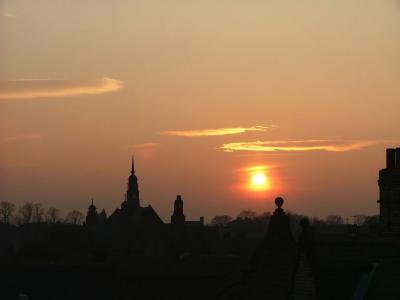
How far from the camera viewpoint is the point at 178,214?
12481cm

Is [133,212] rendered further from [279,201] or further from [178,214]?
[279,201]

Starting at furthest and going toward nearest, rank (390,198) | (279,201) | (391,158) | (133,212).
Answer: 1. (133,212)
2. (391,158)
3. (390,198)
4. (279,201)

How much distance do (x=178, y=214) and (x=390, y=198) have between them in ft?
320

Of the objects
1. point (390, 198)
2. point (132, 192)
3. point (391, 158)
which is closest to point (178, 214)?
point (132, 192)

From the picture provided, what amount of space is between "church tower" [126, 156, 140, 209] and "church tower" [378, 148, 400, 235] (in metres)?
112

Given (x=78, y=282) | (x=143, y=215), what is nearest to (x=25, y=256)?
(x=78, y=282)

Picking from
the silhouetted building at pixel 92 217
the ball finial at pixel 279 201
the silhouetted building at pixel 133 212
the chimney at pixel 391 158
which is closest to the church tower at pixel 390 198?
the chimney at pixel 391 158

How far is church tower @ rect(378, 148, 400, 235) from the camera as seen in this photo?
2738 cm

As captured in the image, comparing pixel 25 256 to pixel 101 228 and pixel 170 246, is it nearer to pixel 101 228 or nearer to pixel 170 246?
pixel 170 246

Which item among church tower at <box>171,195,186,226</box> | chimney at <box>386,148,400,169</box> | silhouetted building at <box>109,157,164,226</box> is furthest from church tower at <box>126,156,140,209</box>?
chimney at <box>386,148,400,169</box>

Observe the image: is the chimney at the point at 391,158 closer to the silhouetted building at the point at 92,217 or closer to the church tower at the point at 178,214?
the church tower at the point at 178,214

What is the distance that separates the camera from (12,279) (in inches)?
1924

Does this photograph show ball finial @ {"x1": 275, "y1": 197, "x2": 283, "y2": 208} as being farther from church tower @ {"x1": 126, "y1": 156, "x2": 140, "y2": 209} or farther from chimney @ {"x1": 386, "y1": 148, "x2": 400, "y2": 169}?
church tower @ {"x1": 126, "y1": 156, "x2": 140, "y2": 209}

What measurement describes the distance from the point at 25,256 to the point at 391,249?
190 feet
